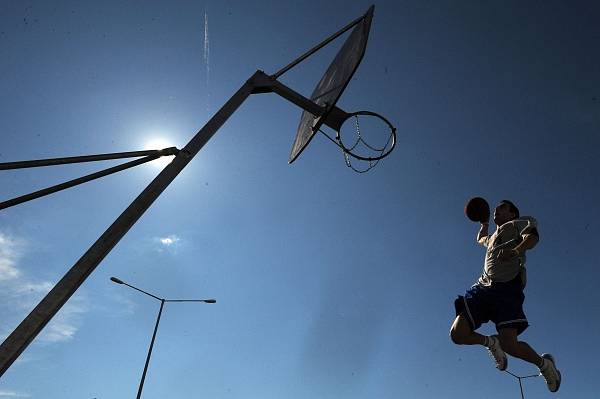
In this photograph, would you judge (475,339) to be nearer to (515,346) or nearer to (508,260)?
(515,346)

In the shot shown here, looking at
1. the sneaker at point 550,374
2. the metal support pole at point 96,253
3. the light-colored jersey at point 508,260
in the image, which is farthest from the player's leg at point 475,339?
the metal support pole at point 96,253

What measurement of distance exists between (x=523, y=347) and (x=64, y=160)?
472 centimetres

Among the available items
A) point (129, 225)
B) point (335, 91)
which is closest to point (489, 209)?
point (335, 91)

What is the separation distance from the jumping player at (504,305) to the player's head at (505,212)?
0.73 feet

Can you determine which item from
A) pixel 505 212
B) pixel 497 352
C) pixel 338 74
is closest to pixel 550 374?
pixel 497 352

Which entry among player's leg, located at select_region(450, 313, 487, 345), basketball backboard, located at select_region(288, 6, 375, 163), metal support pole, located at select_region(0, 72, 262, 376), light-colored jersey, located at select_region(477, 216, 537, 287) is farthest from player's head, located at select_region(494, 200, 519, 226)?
metal support pole, located at select_region(0, 72, 262, 376)

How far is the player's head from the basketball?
26 centimetres

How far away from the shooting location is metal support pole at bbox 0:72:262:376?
239cm

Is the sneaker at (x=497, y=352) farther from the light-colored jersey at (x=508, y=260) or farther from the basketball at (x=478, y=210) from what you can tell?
the basketball at (x=478, y=210)

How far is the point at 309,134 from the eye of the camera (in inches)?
230

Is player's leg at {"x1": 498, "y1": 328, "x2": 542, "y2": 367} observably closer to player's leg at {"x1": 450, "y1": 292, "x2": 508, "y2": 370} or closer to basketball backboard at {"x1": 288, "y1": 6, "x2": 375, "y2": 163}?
player's leg at {"x1": 450, "y1": 292, "x2": 508, "y2": 370}

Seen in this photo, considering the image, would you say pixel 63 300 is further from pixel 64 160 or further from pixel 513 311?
pixel 513 311

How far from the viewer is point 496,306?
4246 mm

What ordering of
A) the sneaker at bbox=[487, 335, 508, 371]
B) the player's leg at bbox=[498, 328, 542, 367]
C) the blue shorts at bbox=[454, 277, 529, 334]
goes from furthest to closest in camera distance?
the sneaker at bbox=[487, 335, 508, 371]
the blue shorts at bbox=[454, 277, 529, 334]
the player's leg at bbox=[498, 328, 542, 367]
